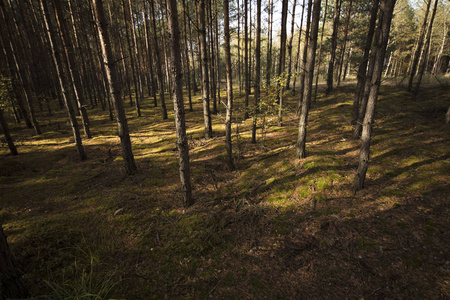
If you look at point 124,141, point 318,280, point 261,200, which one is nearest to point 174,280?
point 318,280

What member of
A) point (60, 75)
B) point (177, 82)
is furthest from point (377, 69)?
point (60, 75)

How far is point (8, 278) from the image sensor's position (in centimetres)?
320

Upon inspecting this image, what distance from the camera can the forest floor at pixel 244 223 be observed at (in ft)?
13.9

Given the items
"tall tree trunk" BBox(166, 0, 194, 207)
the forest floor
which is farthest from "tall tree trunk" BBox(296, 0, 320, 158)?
"tall tree trunk" BBox(166, 0, 194, 207)

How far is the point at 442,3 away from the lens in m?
28.5

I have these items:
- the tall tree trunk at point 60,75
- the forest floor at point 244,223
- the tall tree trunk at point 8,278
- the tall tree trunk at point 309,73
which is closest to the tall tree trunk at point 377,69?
the forest floor at point 244,223

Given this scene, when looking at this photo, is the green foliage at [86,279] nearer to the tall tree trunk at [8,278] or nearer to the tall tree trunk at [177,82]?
the tall tree trunk at [8,278]

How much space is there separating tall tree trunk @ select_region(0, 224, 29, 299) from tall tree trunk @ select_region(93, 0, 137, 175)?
19.0 feet

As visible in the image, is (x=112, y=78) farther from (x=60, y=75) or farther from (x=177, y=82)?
(x=60, y=75)

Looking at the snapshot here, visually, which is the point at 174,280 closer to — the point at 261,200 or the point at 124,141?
the point at 261,200

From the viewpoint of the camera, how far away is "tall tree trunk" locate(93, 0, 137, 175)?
735 centimetres

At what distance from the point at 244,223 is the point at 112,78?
26.2 ft

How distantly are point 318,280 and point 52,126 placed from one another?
82.2 feet

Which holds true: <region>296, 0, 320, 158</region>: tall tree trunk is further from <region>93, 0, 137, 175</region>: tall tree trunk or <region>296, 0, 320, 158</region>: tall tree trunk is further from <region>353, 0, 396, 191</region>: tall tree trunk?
<region>93, 0, 137, 175</region>: tall tree trunk
